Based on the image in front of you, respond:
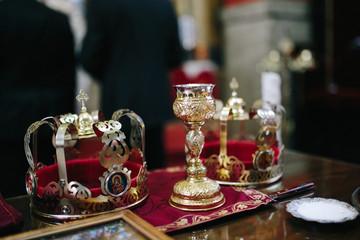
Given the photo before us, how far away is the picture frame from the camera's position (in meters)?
0.75

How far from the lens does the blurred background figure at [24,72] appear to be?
1569mm

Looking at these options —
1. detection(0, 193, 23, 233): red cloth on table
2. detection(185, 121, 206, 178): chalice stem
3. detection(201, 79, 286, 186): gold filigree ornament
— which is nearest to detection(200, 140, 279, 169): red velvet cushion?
detection(201, 79, 286, 186): gold filigree ornament

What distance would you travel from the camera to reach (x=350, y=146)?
3107 millimetres

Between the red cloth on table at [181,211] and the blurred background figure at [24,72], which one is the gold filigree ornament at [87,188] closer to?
the red cloth on table at [181,211]

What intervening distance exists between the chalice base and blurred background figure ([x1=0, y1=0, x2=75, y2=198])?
969mm

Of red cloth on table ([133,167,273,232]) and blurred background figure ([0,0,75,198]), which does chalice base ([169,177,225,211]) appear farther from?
blurred background figure ([0,0,75,198])

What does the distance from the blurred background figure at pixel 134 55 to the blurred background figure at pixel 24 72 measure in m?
0.26

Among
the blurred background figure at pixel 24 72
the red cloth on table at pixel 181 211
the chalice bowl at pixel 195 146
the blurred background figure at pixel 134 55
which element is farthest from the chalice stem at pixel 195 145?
the blurred background figure at pixel 134 55

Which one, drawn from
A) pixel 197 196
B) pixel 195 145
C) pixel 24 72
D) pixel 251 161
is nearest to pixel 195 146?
pixel 195 145

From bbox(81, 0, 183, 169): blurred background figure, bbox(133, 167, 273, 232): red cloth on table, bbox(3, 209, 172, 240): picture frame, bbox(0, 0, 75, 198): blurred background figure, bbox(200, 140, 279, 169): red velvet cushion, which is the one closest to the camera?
bbox(3, 209, 172, 240): picture frame

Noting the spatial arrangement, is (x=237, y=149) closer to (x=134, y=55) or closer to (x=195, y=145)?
(x=195, y=145)

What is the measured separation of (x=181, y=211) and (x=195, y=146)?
0.57 ft

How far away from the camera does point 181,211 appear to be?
0.94 m

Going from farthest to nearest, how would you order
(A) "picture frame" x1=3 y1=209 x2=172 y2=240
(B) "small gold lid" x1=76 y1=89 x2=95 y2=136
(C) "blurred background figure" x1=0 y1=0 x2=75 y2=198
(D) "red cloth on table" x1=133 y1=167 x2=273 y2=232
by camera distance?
(C) "blurred background figure" x1=0 y1=0 x2=75 y2=198 → (B) "small gold lid" x1=76 y1=89 x2=95 y2=136 → (D) "red cloth on table" x1=133 y1=167 x2=273 y2=232 → (A) "picture frame" x1=3 y1=209 x2=172 y2=240
